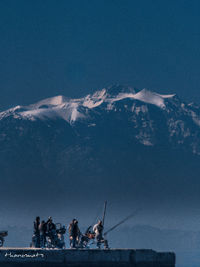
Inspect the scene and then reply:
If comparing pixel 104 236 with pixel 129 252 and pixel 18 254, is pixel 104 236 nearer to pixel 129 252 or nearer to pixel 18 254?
pixel 129 252

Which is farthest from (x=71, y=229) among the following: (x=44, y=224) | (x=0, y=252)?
(x=0, y=252)

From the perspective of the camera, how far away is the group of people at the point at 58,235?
5747cm

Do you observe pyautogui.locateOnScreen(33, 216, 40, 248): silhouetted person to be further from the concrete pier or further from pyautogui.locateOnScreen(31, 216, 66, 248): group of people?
the concrete pier

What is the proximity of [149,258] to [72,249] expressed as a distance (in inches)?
274

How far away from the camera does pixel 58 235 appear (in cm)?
5844

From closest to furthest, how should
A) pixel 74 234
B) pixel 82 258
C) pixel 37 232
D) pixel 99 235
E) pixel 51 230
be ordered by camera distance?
1. pixel 82 258
2. pixel 51 230
3. pixel 74 234
4. pixel 37 232
5. pixel 99 235

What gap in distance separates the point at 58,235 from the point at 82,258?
3837 mm

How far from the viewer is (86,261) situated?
2190 inches

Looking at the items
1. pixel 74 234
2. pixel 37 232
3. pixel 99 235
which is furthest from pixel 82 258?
pixel 37 232

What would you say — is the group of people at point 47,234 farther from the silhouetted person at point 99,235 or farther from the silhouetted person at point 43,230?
the silhouetted person at point 99,235

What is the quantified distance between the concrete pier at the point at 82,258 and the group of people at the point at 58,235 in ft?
6.94

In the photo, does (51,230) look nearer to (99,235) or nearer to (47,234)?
(47,234)

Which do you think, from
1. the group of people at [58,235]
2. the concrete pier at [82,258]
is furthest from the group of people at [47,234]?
the concrete pier at [82,258]

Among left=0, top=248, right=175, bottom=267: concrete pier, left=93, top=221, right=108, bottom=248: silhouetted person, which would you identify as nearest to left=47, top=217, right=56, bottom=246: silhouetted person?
left=0, top=248, right=175, bottom=267: concrete pier
